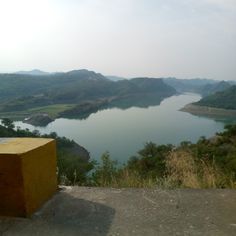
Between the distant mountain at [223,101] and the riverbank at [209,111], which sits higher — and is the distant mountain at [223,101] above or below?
above

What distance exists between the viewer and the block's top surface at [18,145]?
9.53 feet

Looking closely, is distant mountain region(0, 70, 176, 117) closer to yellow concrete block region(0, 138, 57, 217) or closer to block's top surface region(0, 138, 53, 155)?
block's top surface region(0, 138, 53, 155)

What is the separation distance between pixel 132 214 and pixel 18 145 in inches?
46.2

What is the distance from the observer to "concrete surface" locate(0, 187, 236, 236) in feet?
8.91

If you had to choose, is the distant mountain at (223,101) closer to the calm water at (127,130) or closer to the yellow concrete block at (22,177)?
the calm water at (127,130)

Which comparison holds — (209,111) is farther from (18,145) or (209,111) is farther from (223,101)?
(18,145)

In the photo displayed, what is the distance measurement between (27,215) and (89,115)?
279 ft

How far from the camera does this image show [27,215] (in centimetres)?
293

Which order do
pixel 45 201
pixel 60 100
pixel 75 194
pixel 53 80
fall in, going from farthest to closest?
pixel 53 80
pixel 60 100
pixel 75 194
pixel 45 201

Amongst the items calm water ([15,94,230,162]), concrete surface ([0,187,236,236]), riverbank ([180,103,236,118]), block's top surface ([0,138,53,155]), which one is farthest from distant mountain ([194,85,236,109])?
block's top surface ([0,138,53,155])

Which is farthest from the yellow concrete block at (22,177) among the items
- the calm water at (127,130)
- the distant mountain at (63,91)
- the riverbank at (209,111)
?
the distant mountain at (63,91)

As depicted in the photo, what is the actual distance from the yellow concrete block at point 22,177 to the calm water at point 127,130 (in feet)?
127

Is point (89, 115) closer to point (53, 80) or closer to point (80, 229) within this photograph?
point (53, 80)

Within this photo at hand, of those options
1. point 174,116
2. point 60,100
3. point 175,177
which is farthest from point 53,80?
point 175,177
